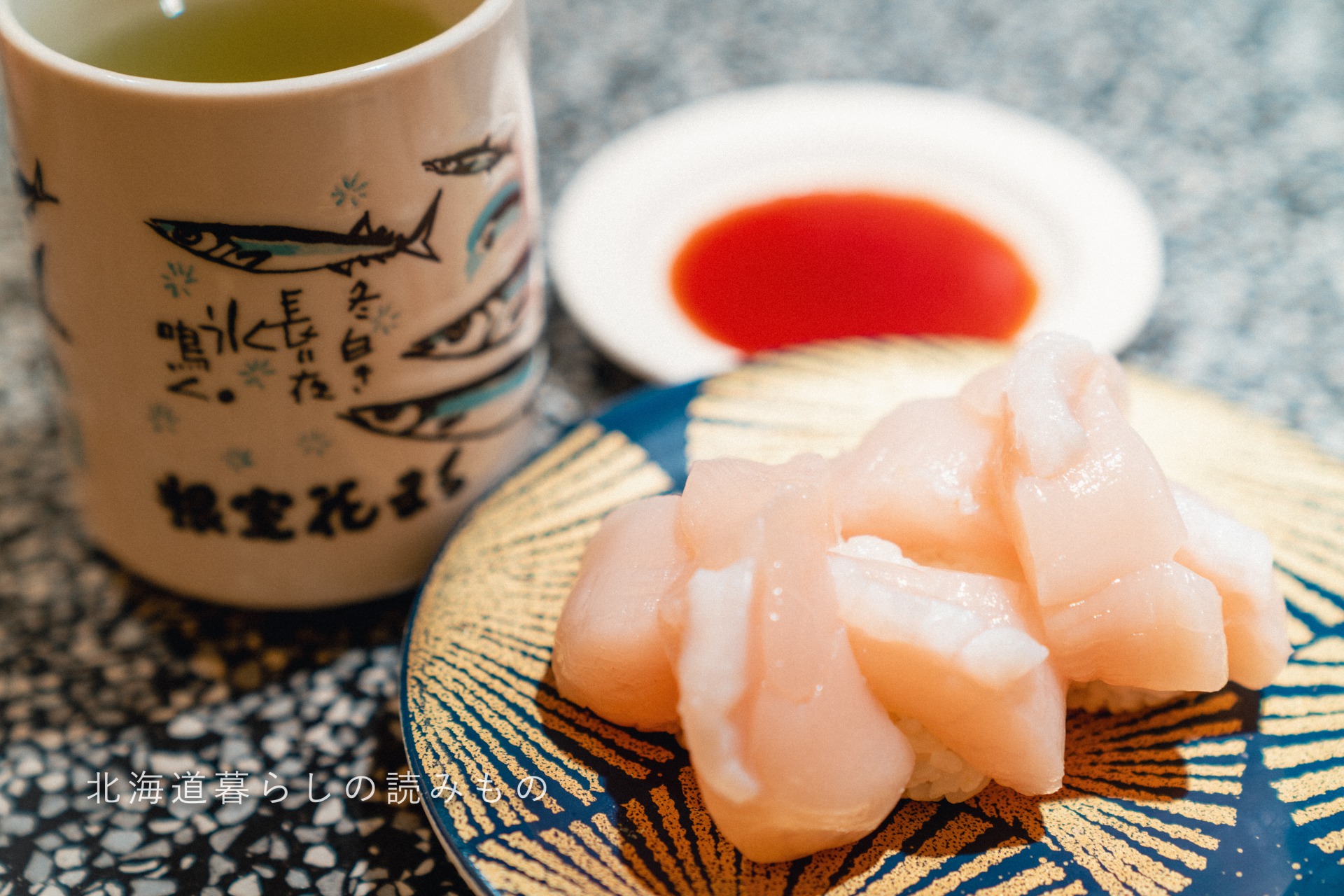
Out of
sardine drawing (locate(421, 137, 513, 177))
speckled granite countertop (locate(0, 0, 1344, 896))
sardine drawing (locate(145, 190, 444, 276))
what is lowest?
speckled granite countertop (locate(0, 0, 1344, 896))

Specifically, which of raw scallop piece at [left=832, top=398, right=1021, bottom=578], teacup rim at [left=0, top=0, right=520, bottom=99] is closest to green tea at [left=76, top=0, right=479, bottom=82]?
teacup rim at [left=0, top=0, right=520, bottom=99]

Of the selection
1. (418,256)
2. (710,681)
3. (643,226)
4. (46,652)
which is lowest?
(46,652)

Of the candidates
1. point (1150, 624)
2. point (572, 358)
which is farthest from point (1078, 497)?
point (572, 358)

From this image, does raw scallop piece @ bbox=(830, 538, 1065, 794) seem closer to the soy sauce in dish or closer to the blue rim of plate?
the blue rim of plate

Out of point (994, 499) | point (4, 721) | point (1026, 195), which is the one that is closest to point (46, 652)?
point (4, 721)

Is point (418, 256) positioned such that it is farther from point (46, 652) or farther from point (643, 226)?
point (643, 226)

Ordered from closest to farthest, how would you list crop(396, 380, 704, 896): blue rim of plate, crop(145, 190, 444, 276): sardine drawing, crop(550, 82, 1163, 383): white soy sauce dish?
crop(145, 190, 444, 276): sardine drawing < crop(396, 380, 704, 896): blue rim of plate < crop(550, 82, 1163, 383): white soy sauce dish
